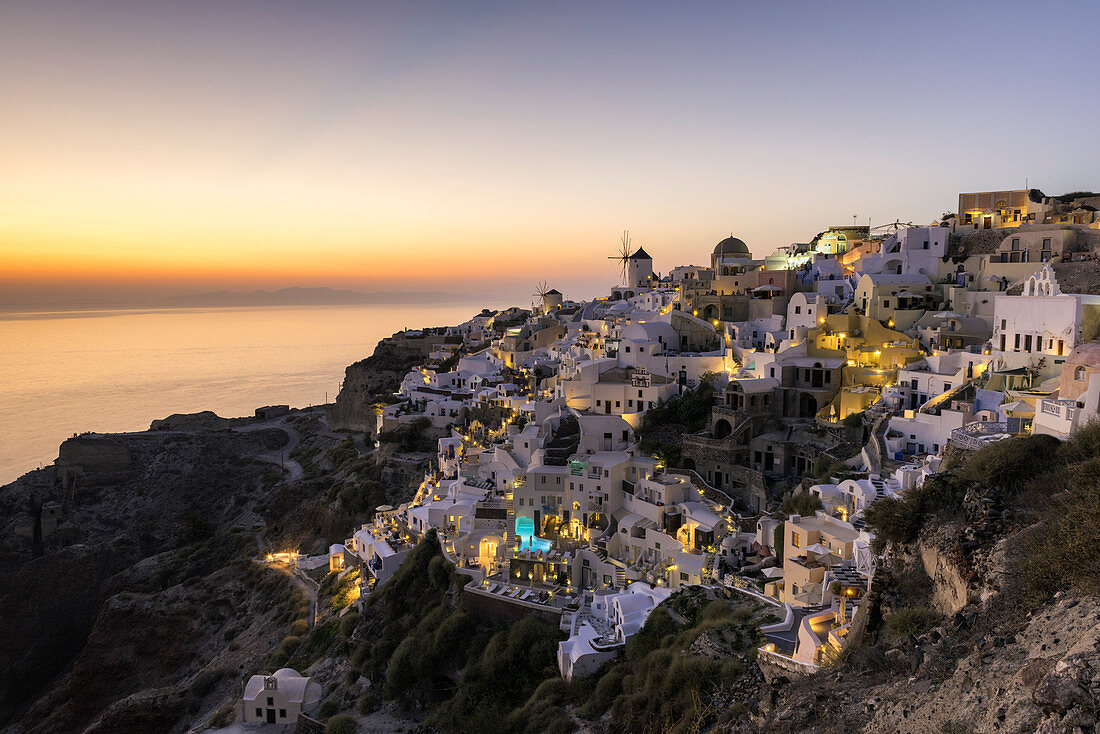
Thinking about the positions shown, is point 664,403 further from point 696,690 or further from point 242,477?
point 242,477

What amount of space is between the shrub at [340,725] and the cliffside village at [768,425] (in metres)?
5.22

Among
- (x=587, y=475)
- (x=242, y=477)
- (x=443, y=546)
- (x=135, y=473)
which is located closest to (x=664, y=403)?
(x=587, y=475)

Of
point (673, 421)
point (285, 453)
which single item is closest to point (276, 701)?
point (673, 421)

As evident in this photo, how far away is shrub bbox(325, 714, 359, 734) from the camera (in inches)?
766

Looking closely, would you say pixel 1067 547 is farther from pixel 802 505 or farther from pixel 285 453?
pixel 285 453

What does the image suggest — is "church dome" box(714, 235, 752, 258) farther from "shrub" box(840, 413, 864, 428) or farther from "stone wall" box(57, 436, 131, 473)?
"stone wall" box(57, 436, 131, 473)

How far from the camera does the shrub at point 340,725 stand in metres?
19.5

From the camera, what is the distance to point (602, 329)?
38.5m

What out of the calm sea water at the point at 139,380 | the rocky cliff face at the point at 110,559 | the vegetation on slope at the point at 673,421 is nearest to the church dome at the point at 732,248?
the vegetation on slope at the point at 673,421

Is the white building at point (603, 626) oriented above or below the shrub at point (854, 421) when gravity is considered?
below

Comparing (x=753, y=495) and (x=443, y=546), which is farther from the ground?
(x=753, y=495)

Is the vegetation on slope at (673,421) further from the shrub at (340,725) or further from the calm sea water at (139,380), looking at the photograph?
the calm sea water at (139,380)

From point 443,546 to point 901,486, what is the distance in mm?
15654

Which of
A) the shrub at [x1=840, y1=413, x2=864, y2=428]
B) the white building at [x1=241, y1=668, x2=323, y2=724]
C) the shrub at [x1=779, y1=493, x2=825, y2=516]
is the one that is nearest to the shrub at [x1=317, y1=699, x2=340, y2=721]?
the white building at [x1=241, y1=668, x2=323, y2=724]
